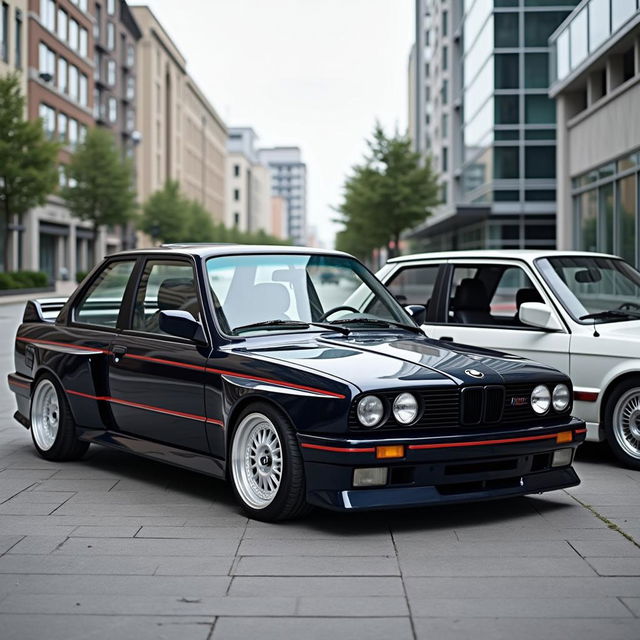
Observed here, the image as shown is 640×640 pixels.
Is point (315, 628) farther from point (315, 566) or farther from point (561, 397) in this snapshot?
point (561, 397)

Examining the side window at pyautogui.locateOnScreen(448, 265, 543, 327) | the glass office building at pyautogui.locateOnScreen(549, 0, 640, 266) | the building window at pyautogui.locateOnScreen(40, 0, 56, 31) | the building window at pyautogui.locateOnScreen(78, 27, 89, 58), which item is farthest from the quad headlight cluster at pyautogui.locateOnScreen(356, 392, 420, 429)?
the building window at pyautogui.locateOnScreen(78, 27, 89, 58)

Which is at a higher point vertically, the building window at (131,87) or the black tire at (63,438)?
the building window at (131,87)

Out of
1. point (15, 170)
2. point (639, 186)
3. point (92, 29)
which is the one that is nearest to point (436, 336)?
point (639, 186)

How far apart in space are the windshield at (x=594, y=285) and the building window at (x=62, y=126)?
56.2 metres

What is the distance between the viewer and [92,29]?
2739 inches

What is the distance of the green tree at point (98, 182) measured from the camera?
200 feet

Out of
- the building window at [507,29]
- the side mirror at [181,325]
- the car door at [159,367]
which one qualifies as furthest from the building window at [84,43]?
the side mirror at [181,325]

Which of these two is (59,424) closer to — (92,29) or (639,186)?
(639,186)

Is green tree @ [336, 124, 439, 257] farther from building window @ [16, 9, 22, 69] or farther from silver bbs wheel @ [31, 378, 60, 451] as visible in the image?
silver bbs wheel @ [31, 378, 60, 451]

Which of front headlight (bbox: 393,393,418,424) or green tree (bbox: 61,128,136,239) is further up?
green tree (bbox: 61,128,136,239)

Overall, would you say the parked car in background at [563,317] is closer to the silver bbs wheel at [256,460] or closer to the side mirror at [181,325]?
the side mirror at [181,325]

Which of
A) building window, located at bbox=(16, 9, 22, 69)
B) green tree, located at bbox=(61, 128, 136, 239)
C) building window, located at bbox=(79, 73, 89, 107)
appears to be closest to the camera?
building window, located at bbox=(16, 9, 22, 69)

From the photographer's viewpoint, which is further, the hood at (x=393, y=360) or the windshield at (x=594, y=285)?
the windshield at (x=594, y=285)

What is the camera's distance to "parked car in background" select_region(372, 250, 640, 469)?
7.89 metres
